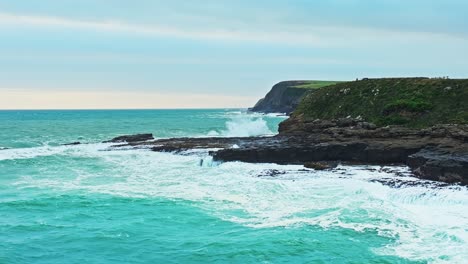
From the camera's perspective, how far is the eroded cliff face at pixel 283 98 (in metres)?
137

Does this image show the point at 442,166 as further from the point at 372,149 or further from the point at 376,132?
the point at 376,132

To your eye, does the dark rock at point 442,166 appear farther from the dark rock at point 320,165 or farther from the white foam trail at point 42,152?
the white foam trail at point 42,152

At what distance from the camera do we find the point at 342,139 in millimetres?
35094

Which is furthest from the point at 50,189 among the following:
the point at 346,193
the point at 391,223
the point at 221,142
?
the point at 221,142

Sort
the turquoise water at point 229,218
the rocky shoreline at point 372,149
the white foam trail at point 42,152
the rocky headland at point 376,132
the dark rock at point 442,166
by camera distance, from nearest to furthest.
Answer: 1. the turquoise water at point 229,218
2. the dark rock at point 442,166
3. the rocky shoreline at point 372,149
4. the rocky headland at point 376,132
5. the white foam trail at point 42,152

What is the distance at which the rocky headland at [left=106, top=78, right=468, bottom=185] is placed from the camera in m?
28.2

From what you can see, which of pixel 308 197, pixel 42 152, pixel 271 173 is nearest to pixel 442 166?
pixel 308 197

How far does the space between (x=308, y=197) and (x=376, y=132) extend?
12041mm

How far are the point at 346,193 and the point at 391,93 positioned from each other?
927 inches

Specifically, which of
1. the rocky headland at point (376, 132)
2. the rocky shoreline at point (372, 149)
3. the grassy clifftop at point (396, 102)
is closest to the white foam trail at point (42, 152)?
the rocky headland at point (376, 132)

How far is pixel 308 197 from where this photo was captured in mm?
24547

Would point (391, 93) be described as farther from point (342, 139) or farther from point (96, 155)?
point (96, 155)

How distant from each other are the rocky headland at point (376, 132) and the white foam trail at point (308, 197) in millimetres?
1530

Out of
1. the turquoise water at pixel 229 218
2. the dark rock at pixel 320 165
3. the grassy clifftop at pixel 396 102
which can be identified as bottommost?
the turquoise water at pixel 229 218
